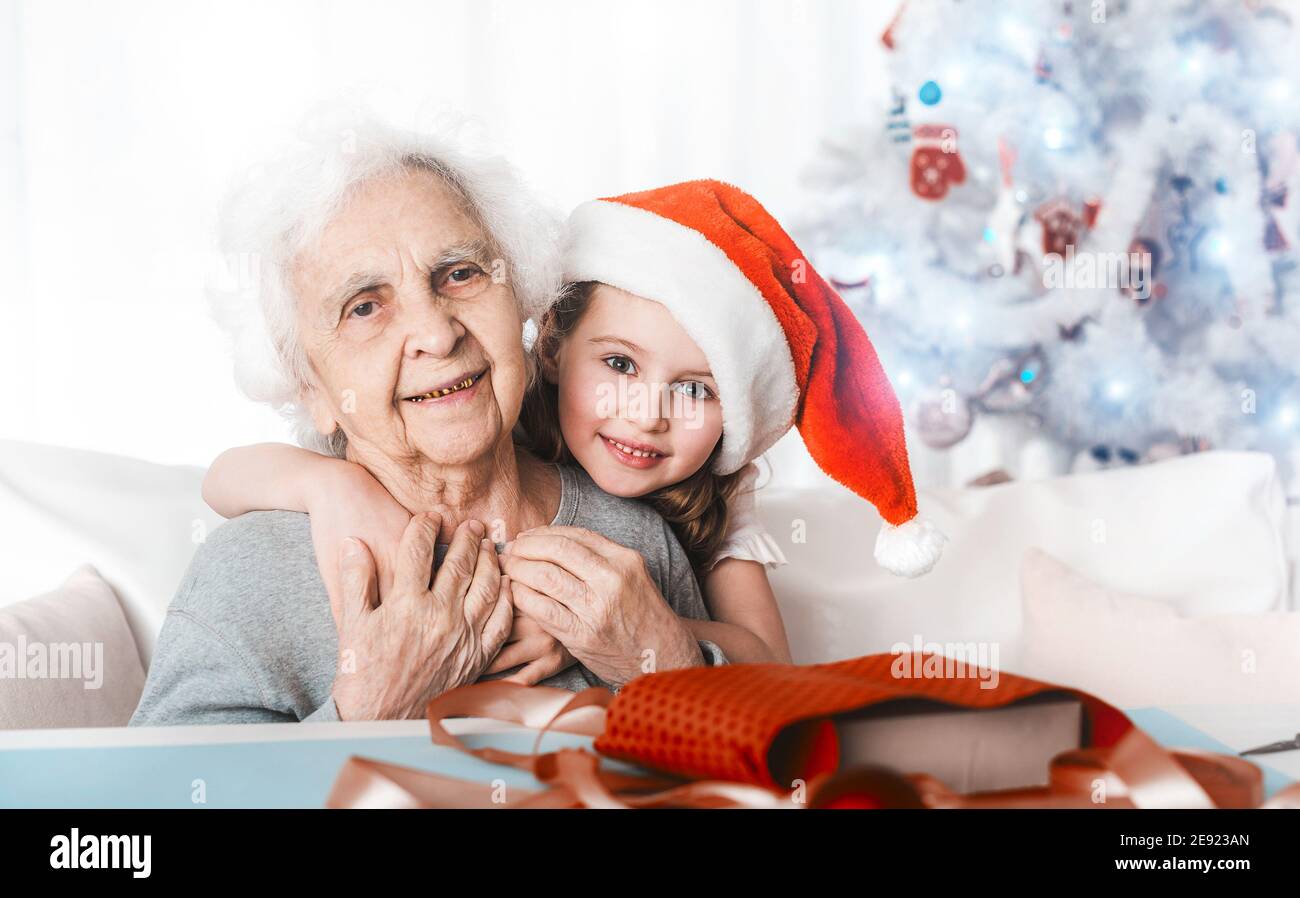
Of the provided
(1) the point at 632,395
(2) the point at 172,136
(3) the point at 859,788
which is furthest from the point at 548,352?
(2) the point at 172,136

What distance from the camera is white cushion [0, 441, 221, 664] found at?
1.63m

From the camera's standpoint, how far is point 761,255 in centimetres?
141

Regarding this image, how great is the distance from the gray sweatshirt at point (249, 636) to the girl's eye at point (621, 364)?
0.29 meters

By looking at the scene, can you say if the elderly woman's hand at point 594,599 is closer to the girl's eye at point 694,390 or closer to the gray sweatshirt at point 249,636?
the gray sweatshirt at point 249,636

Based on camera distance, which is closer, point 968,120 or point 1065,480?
point 1065,480

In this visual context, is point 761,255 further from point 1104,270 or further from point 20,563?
point 1104,270

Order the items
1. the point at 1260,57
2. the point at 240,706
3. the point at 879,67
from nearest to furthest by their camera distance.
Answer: the point at 240,706
the point at 1260,57
the point at 879,67

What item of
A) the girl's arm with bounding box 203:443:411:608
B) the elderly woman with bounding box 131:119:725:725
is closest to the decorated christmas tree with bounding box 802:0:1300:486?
the elderly woman with bounding box 131:119:725:725

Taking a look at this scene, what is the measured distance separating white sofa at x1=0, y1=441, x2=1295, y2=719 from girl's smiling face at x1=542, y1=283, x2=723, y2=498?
0.54 m

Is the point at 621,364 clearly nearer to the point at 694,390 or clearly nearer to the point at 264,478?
the point at 694,390

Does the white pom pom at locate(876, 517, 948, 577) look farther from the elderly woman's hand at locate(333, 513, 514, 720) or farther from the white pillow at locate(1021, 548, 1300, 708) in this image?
the elderly woman's hand at locate(333, 513, 514, 720)

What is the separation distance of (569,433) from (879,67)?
6.52 feet
